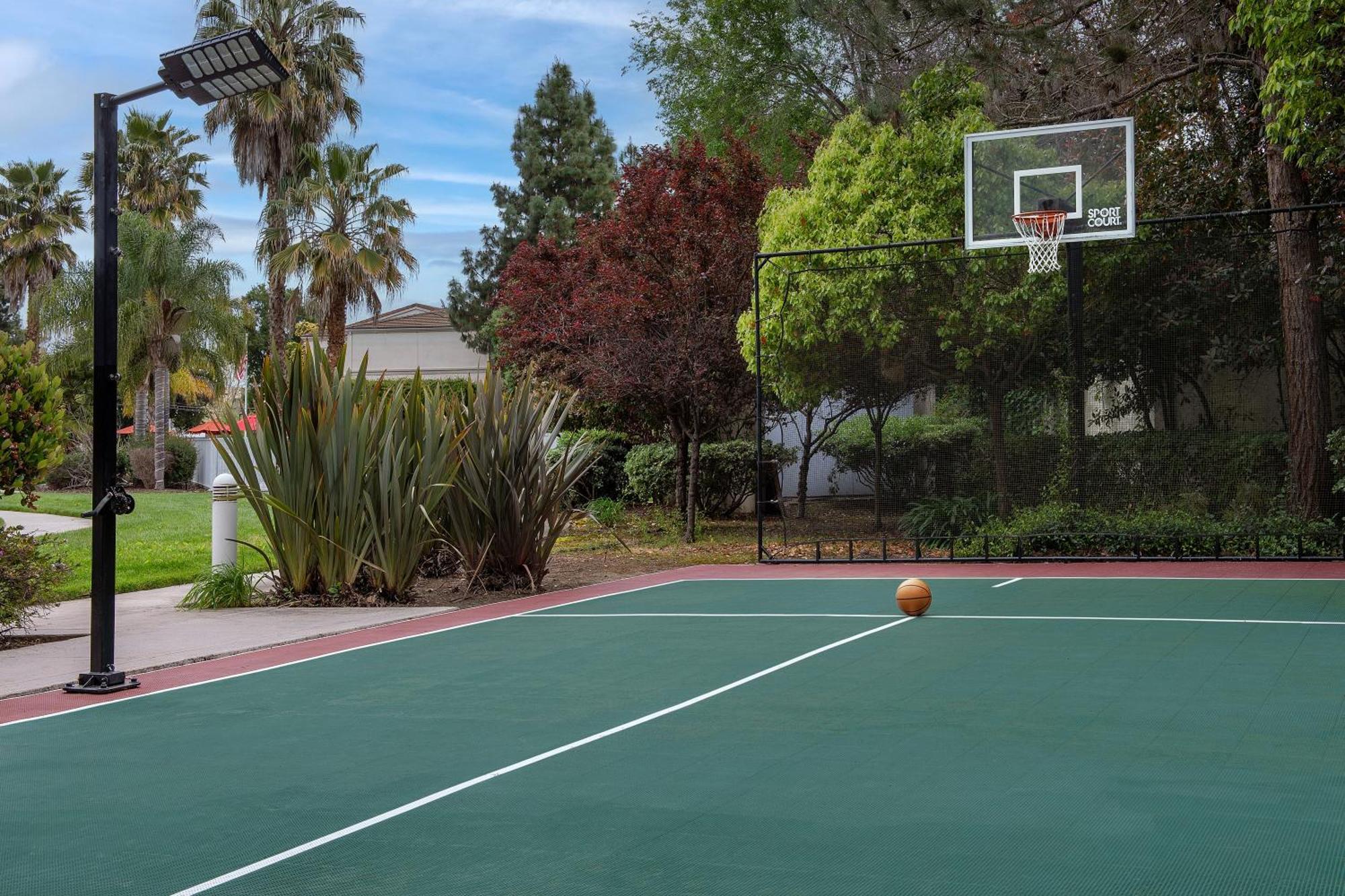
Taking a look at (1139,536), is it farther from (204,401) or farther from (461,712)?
(204,401)

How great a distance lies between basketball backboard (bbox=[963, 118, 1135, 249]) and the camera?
16062 millimetres

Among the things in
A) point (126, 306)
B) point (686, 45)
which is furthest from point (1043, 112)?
point (126, 306)

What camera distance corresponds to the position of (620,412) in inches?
955

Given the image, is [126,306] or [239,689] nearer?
[239,689]

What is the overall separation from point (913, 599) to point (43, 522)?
17924mm

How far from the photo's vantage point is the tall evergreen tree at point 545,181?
4653 cm

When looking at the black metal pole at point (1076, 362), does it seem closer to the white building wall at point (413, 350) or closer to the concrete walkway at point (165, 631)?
the concrete walkway at point (165, 631)

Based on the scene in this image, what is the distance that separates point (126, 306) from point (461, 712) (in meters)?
30.5

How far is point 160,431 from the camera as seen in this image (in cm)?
3491

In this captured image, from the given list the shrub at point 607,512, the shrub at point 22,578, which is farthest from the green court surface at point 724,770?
the shrub at point 607,512

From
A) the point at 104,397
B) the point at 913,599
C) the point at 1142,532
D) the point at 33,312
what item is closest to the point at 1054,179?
the point at 1142,532

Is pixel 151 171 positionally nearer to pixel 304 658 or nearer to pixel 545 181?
pixel 545 181

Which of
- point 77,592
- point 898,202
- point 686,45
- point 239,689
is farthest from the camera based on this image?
point 686,45

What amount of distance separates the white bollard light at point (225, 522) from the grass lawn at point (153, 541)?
0.50 metres
